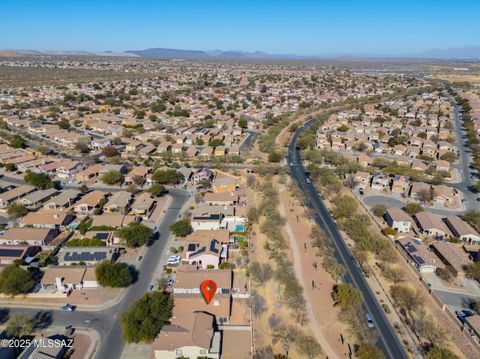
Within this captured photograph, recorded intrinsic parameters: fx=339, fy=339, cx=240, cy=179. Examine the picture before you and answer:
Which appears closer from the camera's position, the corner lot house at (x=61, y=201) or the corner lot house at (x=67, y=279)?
the corner lot house at (x=67, y=279)

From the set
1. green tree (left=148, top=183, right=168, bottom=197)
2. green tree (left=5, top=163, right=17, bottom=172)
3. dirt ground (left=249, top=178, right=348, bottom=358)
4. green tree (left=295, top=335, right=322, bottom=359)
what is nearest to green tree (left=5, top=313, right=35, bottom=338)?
dirt ground (left=249, top=178, right=348, bottom=358)

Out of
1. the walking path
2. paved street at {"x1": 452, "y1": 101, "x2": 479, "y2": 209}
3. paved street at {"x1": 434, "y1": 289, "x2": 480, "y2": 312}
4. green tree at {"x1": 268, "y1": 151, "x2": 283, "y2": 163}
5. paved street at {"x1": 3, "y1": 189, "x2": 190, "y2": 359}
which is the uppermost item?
green tree at {"x1": 268, "y1": 151, "x2": 283, "y2": 163}

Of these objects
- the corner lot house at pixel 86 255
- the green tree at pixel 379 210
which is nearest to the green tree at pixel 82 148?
the corner lot house at pixel 86 255

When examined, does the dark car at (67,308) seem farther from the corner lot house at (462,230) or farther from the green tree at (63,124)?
the green tree at (63,124)

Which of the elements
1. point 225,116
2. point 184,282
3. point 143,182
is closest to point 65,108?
point 225,116

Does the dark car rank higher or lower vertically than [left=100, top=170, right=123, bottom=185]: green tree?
lower

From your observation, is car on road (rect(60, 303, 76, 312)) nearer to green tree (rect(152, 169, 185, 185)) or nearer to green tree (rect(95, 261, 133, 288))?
green tree (rect(95, 261, 133, 288))

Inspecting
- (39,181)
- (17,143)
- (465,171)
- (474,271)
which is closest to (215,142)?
(39,181)
